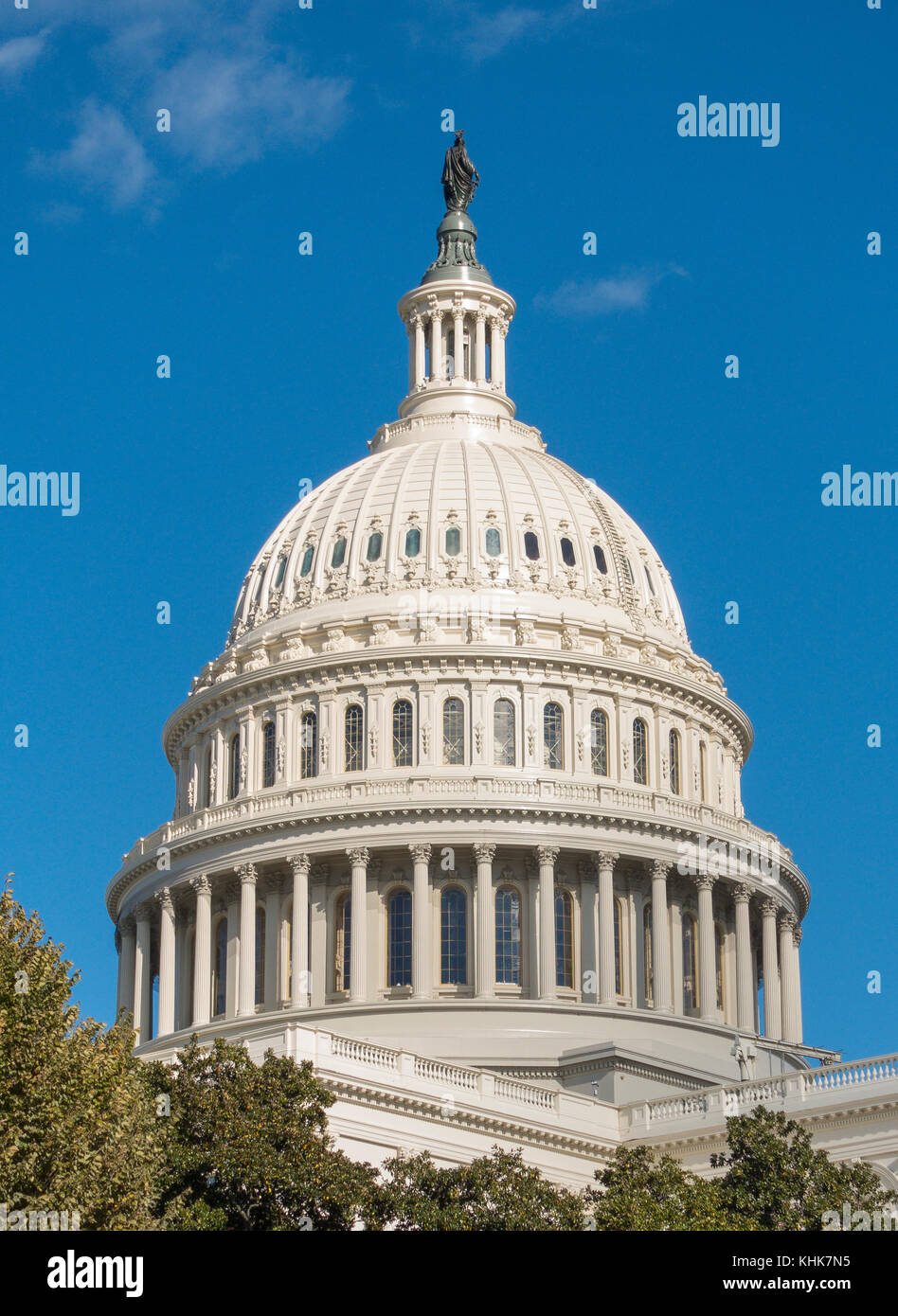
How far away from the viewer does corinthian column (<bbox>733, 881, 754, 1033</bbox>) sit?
9775 centimetres

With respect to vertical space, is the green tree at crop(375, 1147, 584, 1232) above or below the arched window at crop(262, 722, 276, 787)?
below

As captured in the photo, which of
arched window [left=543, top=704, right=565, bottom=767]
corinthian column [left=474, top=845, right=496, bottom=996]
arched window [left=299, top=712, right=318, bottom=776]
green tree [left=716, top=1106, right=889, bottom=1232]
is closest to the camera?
green tree [left=716, top=1106, right=889, bottom=1232]

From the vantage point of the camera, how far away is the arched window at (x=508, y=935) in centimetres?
9375

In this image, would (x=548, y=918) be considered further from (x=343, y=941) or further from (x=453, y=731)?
(x=453, y=731)

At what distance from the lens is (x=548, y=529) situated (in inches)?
4099

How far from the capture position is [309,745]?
9962 centimetres

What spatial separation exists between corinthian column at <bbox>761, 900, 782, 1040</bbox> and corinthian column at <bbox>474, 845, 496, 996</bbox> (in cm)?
1377

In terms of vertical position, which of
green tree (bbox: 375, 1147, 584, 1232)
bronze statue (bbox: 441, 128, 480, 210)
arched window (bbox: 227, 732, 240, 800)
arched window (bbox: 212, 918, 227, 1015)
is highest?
bronze statue (bbox: 441, 128, 480, 210)

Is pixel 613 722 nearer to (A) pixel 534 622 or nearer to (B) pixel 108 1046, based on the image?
(A) pixel 534 622

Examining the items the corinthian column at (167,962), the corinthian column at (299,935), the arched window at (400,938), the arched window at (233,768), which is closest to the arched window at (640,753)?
the arched window at (400,938)

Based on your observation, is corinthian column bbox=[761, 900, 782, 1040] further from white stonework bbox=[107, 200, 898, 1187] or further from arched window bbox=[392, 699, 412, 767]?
arched window bbox=[392, 699, 412, 767]

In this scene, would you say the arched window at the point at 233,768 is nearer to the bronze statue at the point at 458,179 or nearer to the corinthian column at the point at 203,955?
the corinthian column at the point at 203,955

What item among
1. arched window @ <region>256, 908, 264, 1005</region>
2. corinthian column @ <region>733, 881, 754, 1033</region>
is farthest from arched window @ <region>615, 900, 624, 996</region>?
arched window @ <region>256, 908, 264, 1005</region>
